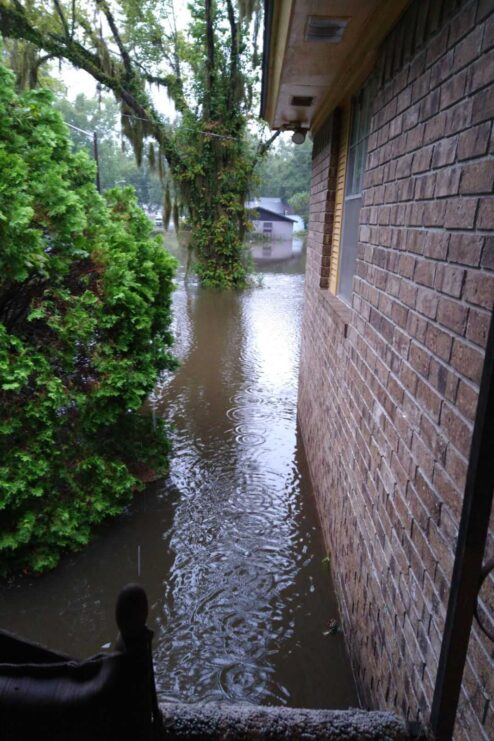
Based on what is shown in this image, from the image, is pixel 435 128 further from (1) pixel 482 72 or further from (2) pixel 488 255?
(2) pixel 488 255

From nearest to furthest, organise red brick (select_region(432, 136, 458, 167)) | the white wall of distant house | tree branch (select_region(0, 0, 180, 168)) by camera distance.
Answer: red brick (select_region(432, 136, 458, 167))
tree branch (select_region(0, 0, 180, 168))
the white wall of distant house

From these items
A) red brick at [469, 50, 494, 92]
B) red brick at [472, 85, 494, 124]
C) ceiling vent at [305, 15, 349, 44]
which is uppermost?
ceiling vent at [305, 15, 349, 44]

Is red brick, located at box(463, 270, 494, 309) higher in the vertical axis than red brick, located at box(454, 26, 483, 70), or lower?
lower

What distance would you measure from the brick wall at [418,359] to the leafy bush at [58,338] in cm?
213

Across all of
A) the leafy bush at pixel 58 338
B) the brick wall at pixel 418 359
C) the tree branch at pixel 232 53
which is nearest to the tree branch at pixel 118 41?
the tree branch at pixel 232 53

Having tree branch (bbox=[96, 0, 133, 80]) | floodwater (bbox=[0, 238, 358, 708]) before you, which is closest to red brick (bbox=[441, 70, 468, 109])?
floodwater (bbox=[0, 238, 358, 708])

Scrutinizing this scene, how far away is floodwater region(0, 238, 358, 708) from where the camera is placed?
126 inches

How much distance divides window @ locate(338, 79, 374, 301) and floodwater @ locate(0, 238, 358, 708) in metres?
2.20

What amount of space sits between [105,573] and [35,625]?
667 mm

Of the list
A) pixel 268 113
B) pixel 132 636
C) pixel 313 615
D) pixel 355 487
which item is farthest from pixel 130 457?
pixel 132 636

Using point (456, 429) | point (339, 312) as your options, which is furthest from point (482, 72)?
point (339, 312)

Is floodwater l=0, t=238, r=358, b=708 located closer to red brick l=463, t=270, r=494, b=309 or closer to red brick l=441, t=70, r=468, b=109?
red brick l=463, t=270, r=494, b=309

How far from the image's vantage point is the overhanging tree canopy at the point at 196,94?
15799 mm

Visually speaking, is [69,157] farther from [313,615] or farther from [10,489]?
[313,615]
